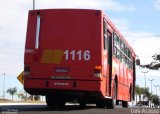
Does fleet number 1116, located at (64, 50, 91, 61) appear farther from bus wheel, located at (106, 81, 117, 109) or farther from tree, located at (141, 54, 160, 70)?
tree, located at (141, 54, 160, 70)

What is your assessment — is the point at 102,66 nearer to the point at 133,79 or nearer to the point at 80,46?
the point at 80,46

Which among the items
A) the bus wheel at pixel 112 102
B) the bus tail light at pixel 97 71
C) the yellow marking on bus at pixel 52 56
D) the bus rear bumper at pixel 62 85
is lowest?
the bus wheel at pixel 112 102

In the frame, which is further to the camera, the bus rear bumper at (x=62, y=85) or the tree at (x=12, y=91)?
the tree at (x=12, y=91)

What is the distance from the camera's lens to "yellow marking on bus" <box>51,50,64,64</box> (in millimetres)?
17609

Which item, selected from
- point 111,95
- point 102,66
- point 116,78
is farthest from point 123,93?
point 102,66

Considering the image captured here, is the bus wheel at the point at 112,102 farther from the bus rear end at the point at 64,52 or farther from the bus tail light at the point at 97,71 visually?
the bus tail light at the point at 97,71

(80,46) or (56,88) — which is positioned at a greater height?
(80,46)

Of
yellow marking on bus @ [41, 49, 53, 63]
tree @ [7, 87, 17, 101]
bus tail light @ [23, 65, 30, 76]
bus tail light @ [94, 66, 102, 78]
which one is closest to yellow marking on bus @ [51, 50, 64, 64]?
yellow marking on bus @ [41, 49, 53, 63]

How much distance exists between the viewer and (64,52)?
1770cm

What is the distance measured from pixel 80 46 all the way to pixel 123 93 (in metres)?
7.23

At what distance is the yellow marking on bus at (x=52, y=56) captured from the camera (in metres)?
17.6

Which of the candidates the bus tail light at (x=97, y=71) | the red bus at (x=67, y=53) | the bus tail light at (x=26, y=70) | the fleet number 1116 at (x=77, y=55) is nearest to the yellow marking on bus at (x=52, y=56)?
the red bus at (x=67, y=53)

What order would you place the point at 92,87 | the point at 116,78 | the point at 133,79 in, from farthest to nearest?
the point at 133,79 → the point at 116,78 → the point at 92,87

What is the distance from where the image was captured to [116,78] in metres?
21.4
